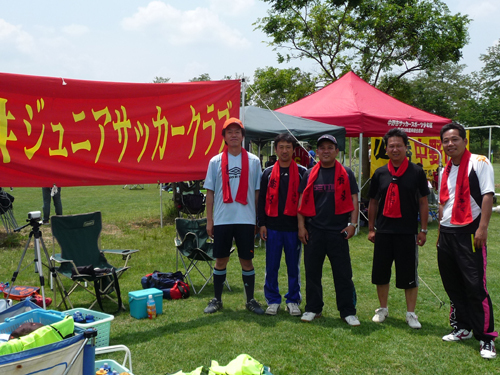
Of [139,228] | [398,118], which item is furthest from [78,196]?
[398,118]

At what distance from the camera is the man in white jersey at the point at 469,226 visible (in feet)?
10.3

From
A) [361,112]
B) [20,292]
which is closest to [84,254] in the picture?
[20,292]

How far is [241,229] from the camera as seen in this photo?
391cm

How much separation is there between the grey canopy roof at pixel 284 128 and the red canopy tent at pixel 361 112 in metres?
0.65

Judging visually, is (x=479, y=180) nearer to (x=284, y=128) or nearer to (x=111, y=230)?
(x=284, y=128)

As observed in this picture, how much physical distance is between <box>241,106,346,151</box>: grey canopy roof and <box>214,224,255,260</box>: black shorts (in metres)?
3.24

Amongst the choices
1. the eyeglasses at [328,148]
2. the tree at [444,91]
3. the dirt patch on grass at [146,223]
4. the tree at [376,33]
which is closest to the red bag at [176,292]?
the eyeglasses at [328,148]

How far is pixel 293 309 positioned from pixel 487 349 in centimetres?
157

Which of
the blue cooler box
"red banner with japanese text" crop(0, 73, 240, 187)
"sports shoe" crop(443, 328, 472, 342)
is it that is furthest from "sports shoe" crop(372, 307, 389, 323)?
"red banner with japanese text" crop(0, 73, 240, 187)

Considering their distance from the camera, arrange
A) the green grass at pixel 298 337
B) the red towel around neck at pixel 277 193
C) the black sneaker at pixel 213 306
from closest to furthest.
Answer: the green grass at pixel 298 337 → the red towel around neck at pixel 277 193 → the black sneaker at pixel 213 306

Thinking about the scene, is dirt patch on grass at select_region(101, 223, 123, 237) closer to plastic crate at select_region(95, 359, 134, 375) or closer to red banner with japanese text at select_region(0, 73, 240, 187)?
red banner with japanese text at select_region(0, 73, 240, 187)

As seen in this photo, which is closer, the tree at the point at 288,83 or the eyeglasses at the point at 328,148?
the eyeglasses at the point at 328,148

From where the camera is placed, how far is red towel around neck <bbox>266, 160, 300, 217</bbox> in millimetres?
3879

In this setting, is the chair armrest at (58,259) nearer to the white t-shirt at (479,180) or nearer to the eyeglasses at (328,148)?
the eyeglasses at (328,148)
